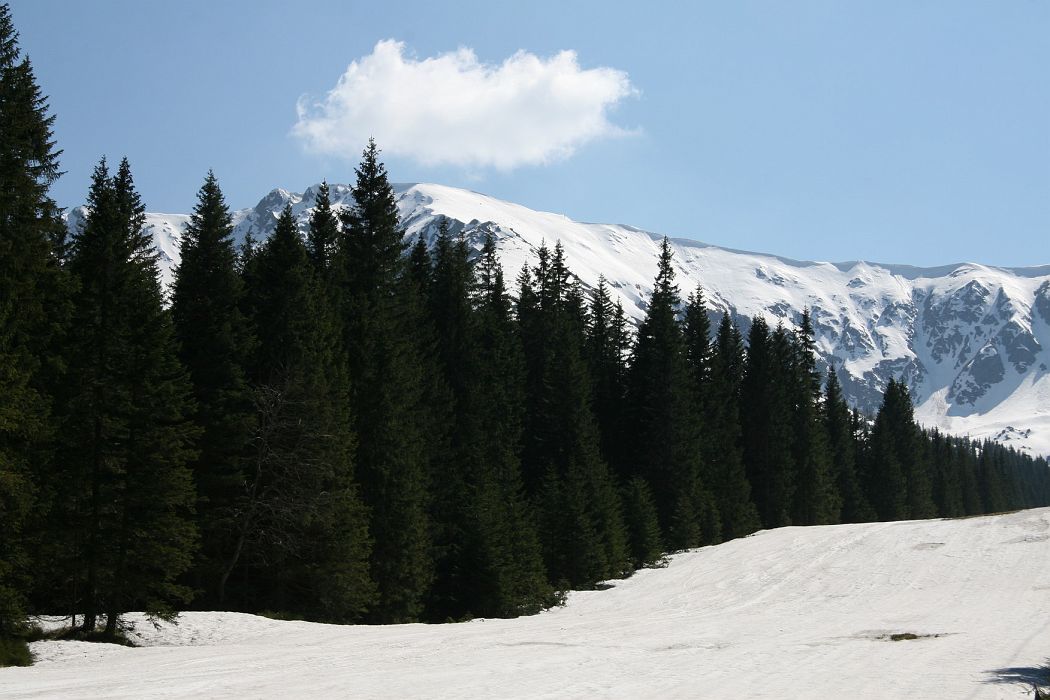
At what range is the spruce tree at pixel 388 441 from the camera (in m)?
36.0

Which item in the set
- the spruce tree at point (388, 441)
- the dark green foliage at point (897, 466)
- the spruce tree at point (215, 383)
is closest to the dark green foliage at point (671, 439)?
the spruce tree at point (388, 441)

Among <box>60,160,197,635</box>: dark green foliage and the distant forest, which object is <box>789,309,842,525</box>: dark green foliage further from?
<box>60,160,197,635</box>: dark green foliage

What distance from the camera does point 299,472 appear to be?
31188 millimetres

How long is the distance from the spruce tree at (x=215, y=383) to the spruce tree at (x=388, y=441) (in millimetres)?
5607

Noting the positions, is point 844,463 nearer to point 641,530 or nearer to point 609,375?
point 609,375

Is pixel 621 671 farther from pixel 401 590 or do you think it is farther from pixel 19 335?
pixel 401 590

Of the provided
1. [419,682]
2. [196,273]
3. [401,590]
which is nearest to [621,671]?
[419,682]

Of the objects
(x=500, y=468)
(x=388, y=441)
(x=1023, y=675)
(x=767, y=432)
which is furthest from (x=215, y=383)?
(x=767, y=432)

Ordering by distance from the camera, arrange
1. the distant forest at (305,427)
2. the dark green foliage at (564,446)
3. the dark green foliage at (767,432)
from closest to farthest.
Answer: the distant forest at (305,427)
the dark green foliage at (564,446)
the dark green foliage at (767,432)

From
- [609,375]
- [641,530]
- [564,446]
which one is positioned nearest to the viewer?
[641,530]

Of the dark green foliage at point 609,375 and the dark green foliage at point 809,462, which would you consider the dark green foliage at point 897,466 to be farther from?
the dark green foliage at point 609,375

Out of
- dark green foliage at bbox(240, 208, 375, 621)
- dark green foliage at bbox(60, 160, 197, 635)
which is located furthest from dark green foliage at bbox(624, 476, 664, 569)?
dark green foliage at bbox(60, 160, 197, 635)

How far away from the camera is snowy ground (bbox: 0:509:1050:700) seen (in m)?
16.6

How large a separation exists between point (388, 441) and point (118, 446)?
509 inches
